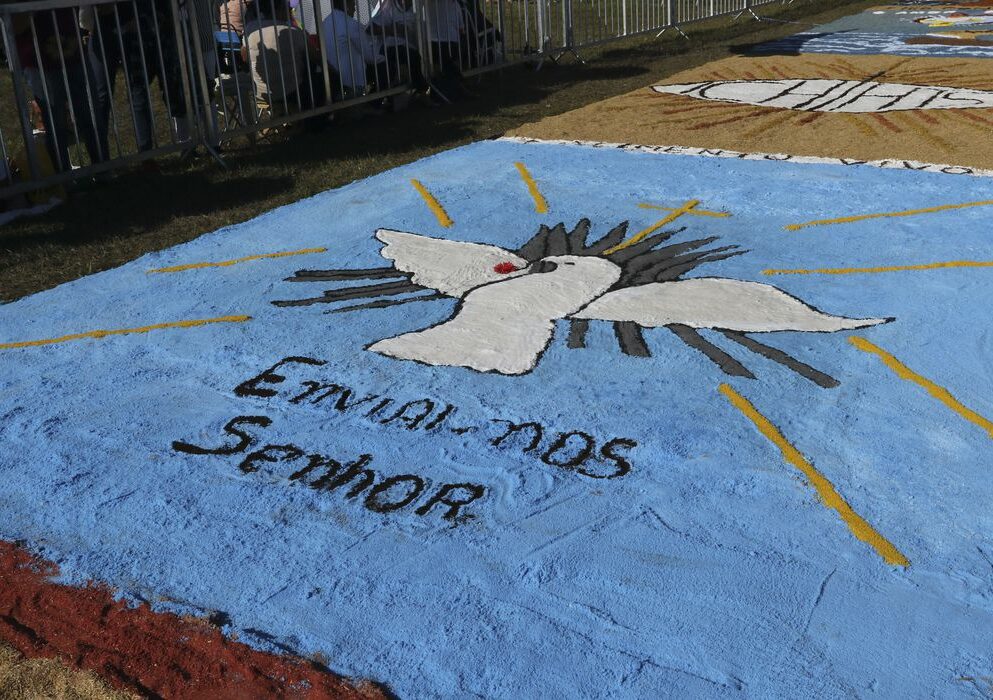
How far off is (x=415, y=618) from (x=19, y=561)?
113 centimetres

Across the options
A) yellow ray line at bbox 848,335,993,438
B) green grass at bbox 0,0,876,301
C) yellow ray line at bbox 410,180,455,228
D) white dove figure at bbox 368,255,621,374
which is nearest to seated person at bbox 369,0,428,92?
green grass at bbox 0,0,876,301

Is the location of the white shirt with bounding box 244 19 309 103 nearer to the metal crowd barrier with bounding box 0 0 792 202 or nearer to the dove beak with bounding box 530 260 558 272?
the metal crowd barrier with bounding box 0 0 792 202

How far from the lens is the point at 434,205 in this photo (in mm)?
5996

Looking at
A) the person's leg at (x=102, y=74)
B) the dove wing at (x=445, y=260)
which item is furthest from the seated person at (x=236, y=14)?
the dove wing at (x=445, y=260)

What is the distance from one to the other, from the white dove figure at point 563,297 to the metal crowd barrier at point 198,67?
2730 mm

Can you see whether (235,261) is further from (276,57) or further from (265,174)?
(276,57)

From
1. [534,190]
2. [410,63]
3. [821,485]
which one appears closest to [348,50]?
[410,63]

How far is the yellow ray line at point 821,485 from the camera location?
276 cm

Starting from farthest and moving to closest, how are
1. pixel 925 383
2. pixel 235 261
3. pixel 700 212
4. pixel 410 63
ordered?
pixel 410 63
pixel 700 212
pixel 235 261
pixel 925 383

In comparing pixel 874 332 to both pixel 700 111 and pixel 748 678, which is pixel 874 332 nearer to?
pixel 748 678

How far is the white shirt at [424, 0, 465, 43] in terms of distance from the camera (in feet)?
31.6

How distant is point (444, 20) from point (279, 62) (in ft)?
7.49

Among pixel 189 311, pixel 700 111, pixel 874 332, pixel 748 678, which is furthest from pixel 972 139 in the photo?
pixel 748 678

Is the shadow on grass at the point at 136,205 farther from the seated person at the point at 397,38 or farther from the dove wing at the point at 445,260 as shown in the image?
the seated person at the point at 397,38
